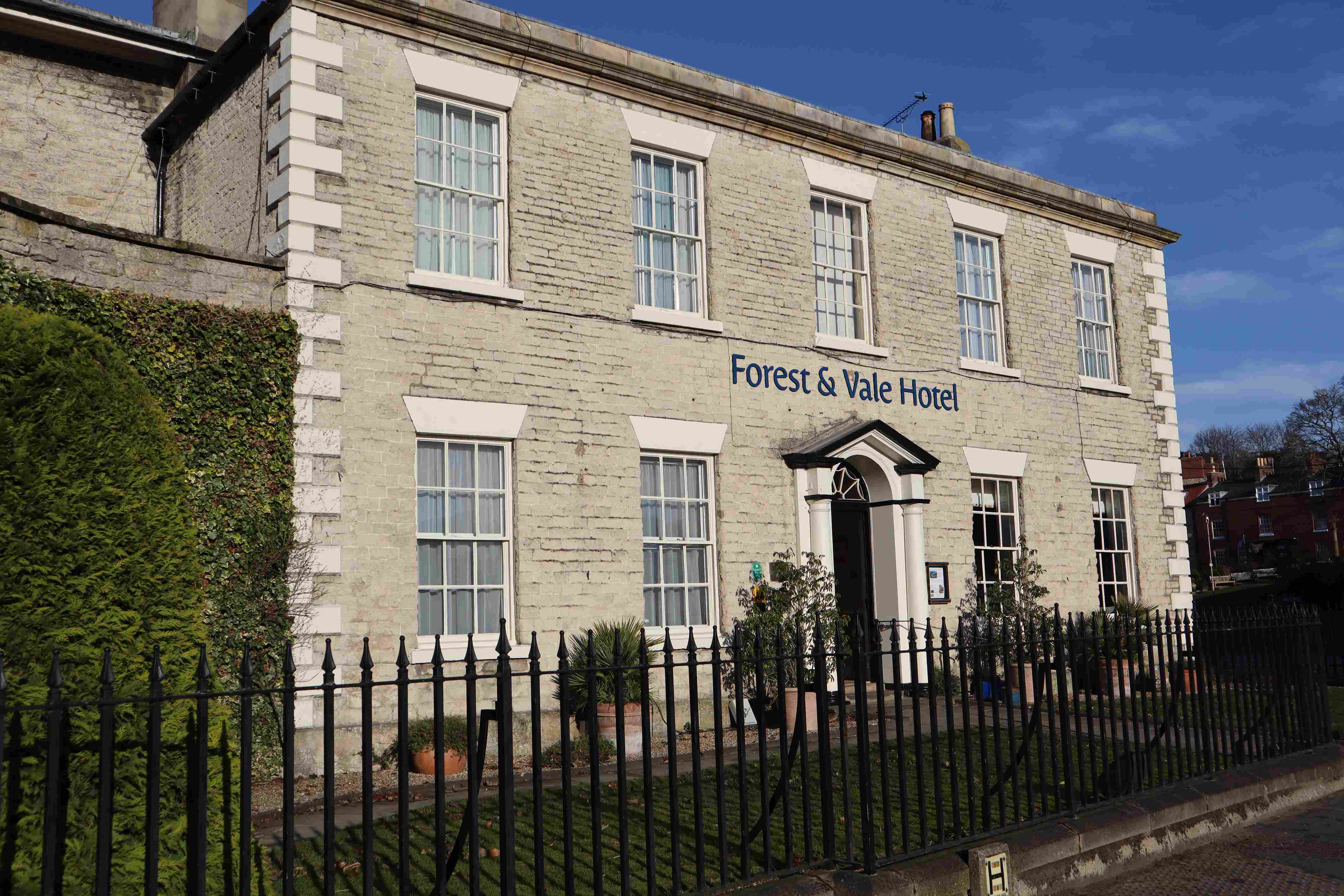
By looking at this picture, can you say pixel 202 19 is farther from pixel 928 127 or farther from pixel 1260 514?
pixel 1260 514

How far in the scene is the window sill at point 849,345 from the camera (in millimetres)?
13844

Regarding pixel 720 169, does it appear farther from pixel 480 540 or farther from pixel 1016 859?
pixel 1016 859

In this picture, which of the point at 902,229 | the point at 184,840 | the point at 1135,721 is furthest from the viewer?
the point at 902,229

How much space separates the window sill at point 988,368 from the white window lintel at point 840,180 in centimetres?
255

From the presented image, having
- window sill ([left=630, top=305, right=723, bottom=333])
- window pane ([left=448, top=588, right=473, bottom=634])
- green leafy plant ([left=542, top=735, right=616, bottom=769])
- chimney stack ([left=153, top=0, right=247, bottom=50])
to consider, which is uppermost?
chimney stack ([left=153, top=0, right=247, bottom=50])

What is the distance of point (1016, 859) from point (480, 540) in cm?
613

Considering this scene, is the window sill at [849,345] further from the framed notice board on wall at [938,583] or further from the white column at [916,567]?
the framed notice board on wall at [938,583]

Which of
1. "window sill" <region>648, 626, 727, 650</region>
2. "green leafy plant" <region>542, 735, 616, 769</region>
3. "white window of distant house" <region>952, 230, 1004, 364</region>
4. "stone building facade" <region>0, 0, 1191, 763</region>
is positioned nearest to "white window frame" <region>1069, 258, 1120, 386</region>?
"stone building facade" <region>0, 0, 1191, 763</region>

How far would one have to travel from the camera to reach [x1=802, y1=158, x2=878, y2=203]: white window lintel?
14.2m

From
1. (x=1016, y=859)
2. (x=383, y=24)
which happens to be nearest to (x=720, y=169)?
(x=383, y=24)

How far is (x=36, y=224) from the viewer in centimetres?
891

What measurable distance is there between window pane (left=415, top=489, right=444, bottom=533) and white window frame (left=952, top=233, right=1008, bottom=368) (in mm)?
7777

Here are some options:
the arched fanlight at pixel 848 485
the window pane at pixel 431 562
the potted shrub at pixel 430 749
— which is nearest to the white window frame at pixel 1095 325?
the arched fanlight at pixel 848 485

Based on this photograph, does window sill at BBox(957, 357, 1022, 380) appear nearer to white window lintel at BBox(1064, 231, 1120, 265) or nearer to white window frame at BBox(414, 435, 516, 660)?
white window lintel at BBox(1064, 231, 1120, 265)
